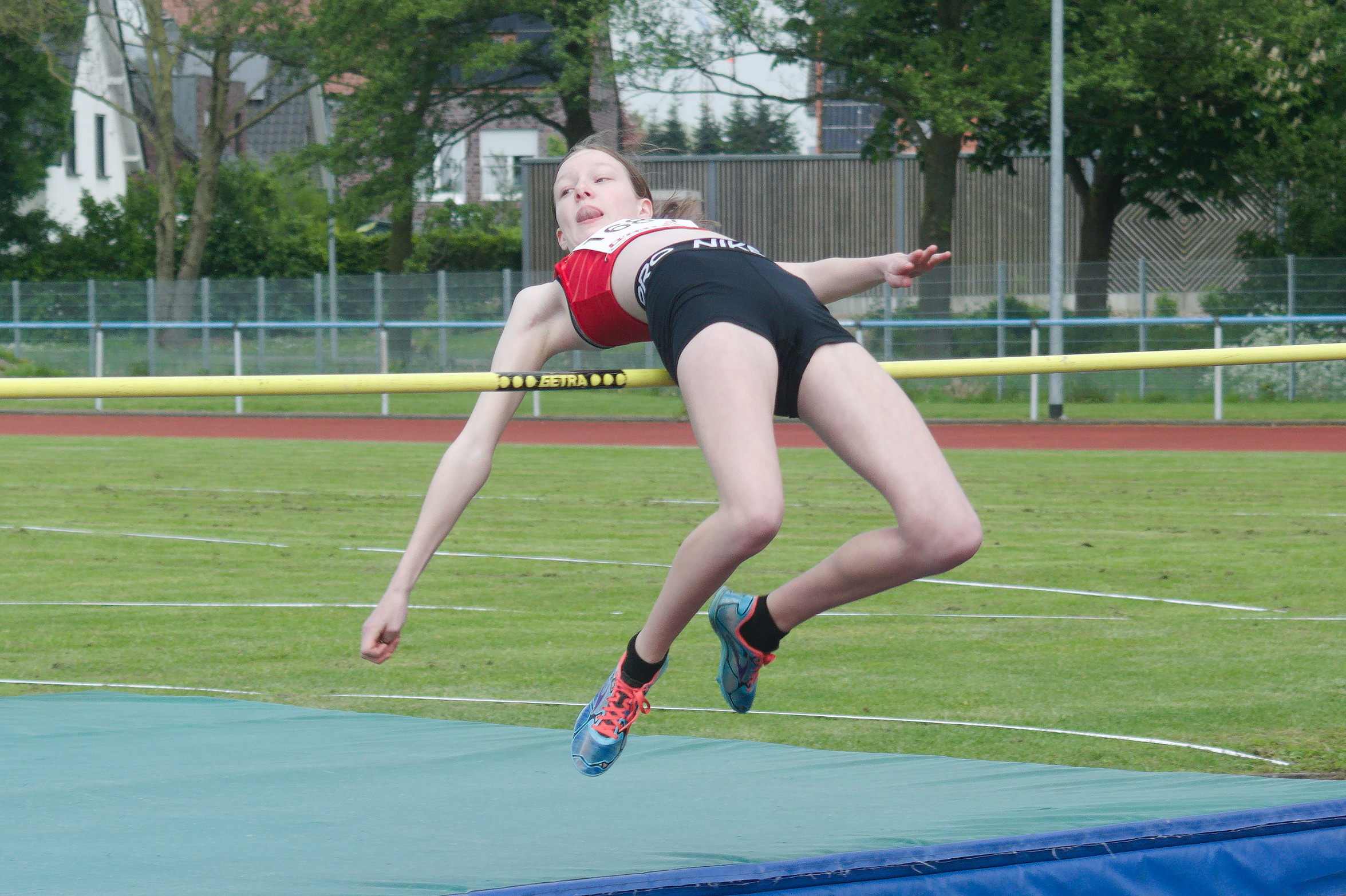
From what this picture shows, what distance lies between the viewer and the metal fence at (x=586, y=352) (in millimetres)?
17984

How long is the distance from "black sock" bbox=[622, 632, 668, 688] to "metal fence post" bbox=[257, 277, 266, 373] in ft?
58.9

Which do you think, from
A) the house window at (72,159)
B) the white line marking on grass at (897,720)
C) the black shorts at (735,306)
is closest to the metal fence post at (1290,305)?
the white line marking on grass at (897,720)

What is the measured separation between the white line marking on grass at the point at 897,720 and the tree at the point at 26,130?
2824 centimetres

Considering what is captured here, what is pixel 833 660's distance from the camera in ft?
17.8

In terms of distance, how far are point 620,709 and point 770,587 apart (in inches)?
152

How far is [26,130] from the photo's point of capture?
31.0 m

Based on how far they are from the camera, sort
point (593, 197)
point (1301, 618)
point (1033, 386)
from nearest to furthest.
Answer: point (593, 197) → point (1301, 618) → point (1033, 386)

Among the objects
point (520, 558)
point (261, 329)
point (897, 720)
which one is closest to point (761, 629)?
point (897, 720)

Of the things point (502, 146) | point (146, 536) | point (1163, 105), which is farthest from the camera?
point (502, 146)

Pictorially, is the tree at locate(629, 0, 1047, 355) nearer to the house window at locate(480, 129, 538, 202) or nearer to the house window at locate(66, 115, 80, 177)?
the house window at locate(66, 115, 80, 177)

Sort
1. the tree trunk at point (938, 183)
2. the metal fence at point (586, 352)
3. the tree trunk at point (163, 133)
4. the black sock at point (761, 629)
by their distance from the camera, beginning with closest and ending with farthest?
1. the black sock at point (761, 629)
2. the metal fence at point (586, 352)
3. the tree trunk at point (938, 183)
4. the tree trunk at point (163, 133)

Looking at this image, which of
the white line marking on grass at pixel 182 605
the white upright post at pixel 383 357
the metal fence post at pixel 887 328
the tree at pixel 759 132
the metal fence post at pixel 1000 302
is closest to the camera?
the white line marking on grass at pixel 182 605

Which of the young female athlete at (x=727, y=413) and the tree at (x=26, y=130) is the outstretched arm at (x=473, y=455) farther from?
the tree at (x=26, y=130)

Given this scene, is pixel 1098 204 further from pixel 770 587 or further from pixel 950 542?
pixel 950 542
